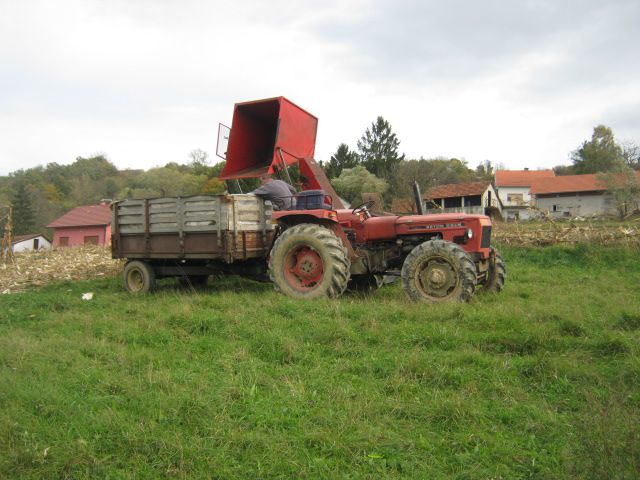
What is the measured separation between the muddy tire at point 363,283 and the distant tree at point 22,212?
5251 cm

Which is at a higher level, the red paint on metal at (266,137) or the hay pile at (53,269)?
the red paint on metal at (266,137)

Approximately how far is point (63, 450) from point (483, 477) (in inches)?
97.8

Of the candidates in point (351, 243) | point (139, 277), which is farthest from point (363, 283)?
point (139, 277)

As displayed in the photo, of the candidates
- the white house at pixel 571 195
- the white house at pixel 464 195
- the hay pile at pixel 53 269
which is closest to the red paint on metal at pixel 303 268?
the hay pile at pixel 53 269

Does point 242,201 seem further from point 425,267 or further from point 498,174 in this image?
point 498,174

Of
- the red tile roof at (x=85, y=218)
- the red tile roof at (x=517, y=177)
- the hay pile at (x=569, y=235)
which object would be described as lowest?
the hay pile at (x=569, y=235)

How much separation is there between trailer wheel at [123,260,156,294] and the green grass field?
2.09 m

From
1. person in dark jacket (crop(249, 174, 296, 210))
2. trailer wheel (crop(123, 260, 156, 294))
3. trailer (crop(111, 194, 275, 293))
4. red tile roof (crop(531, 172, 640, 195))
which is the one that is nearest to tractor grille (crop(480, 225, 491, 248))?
person in dark jacket (crop(249, 174, 296, 210))

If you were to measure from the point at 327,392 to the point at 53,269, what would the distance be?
1067 centimetres

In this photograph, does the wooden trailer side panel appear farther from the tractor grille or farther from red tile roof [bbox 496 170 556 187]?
red tile roof [bbox 496 170 556 187]

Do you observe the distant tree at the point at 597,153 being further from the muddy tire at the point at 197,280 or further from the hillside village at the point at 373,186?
the muddy tire at the point at 197,280

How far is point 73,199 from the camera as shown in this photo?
58.1 m

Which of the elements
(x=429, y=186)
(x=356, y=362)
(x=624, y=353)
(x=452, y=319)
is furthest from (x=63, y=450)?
(x=429, y=186)

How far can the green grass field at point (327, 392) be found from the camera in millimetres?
3021
